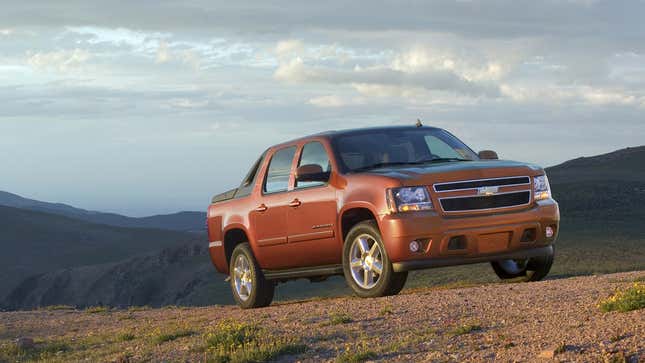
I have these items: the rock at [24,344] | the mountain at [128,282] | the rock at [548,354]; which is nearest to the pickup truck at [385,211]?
the rock at [24,344]

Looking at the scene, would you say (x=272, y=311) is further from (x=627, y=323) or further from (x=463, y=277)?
(x=463, y=277)

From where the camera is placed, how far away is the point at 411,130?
42.0 ft

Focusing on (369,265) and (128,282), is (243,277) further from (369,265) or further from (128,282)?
(128,282)

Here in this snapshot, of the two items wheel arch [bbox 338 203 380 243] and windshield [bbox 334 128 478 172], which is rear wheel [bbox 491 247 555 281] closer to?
windshield [bbox 334 128 478 172]

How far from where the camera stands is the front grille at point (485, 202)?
11266 millimetres

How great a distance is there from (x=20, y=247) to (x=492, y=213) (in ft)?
387

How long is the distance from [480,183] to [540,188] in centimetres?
Result: 91

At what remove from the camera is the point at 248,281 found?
45.3 feet

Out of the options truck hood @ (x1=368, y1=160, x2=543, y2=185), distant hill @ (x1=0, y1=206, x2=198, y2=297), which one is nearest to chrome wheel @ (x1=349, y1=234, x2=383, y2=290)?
truck hood @ (x1=368, y1=160, x2=543, y2=185)

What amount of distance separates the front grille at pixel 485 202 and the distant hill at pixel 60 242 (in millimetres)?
89558

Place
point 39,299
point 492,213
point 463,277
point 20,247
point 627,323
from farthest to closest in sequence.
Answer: point 20,247 < point 39,299 < point 463,277 < point 492,213 < point 627,323

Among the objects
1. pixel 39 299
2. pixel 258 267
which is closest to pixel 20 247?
pixel 39 299

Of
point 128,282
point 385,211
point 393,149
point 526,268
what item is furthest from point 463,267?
point 128,282

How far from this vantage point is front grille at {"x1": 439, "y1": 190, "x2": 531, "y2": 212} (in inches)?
444
